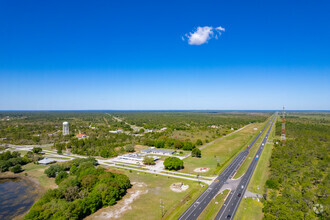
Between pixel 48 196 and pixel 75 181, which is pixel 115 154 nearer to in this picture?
pixel 75 181

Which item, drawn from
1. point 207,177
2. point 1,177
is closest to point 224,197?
point 207,177

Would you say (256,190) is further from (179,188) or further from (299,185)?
(179,188)

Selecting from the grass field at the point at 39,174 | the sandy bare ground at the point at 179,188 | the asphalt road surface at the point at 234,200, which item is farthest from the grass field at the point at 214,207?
the grass field at the point at 39,174

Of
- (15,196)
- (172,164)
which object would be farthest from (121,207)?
(15,196)

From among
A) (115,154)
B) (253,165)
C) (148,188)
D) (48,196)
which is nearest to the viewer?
(48,196)

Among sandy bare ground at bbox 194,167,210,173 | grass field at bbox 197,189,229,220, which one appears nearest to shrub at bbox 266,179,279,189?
grass field at bbox 197,189,229,220

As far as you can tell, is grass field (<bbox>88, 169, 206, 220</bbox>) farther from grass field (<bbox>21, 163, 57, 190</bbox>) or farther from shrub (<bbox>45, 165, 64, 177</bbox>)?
shrub (<bbox>45, 165, 64, 177</bbox>)

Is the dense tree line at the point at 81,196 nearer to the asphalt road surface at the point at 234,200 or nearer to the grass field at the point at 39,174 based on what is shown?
the grass field at the point at 39,174
